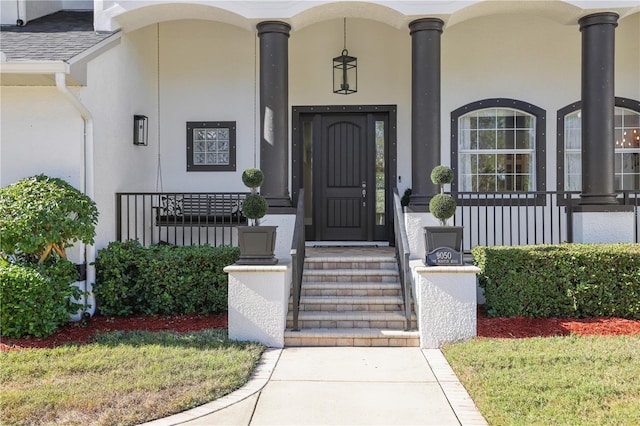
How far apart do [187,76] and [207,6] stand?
189 centimetres

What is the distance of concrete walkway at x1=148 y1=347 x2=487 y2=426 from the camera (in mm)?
3830

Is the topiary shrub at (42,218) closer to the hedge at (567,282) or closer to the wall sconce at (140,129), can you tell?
the wall sconce at (140,129)

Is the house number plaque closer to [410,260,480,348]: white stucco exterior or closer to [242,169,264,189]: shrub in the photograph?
[410,260,480,348]: white stucco exterior

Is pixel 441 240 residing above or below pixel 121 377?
above

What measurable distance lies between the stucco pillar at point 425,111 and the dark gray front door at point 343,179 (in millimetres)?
1820

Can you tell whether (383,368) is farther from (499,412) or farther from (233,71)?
(233,71)

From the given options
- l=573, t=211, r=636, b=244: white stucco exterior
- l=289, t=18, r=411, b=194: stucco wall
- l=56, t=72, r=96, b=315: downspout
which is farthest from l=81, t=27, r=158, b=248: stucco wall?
l=573, t=211, r=636, b=244: white stucco exterior

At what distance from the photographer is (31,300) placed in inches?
221

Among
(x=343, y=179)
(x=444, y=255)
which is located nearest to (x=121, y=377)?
(x=444, y=255)

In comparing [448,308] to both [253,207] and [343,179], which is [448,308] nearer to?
[253,207]

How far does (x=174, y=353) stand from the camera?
16.7 ft

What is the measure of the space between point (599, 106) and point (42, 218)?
7.12m

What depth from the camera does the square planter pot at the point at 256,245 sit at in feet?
19.5

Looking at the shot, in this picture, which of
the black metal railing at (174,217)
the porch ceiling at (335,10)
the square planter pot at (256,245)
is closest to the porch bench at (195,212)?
the black metal railing at (174,217)
